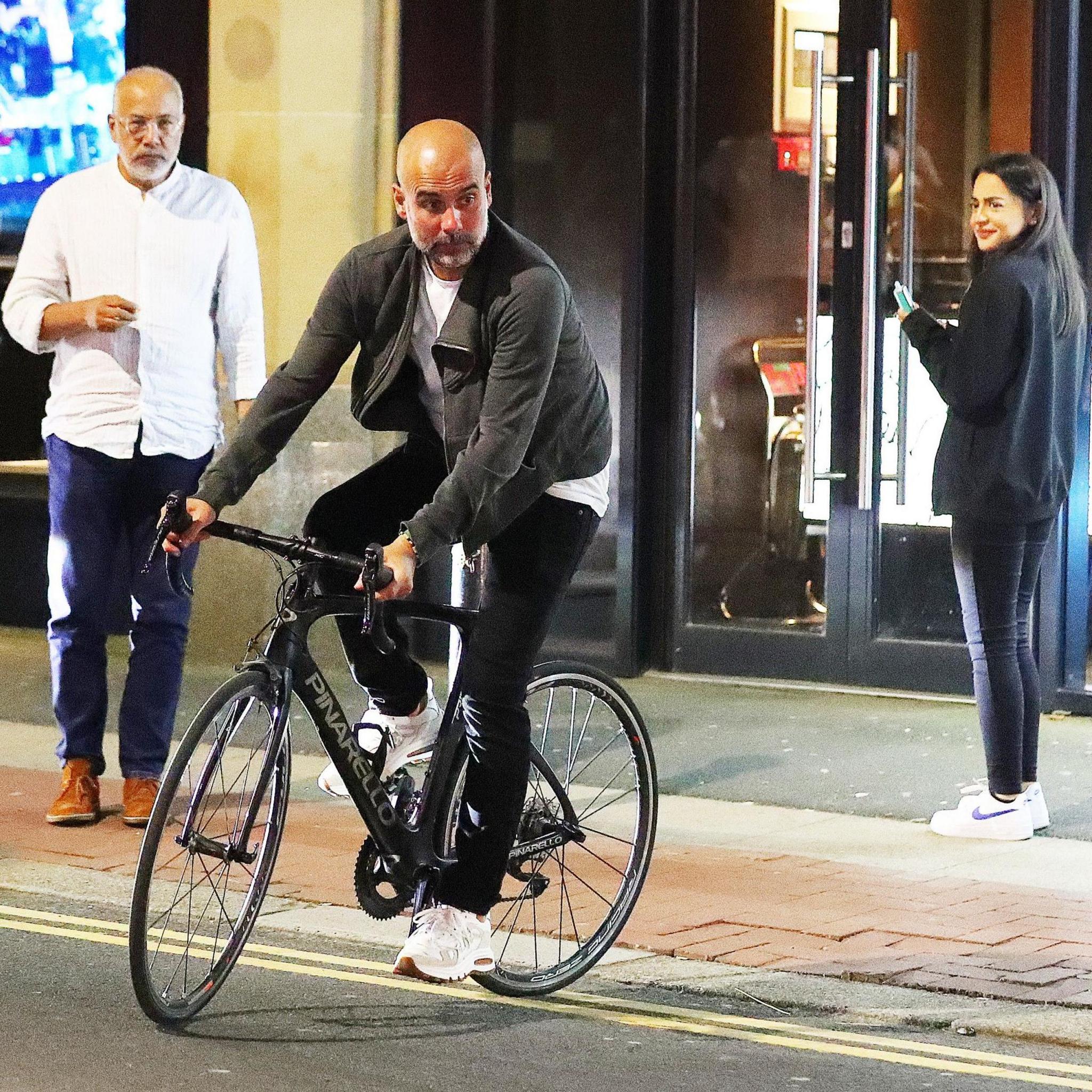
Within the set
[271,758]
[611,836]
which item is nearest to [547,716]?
[611,836]

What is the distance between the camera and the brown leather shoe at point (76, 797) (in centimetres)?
718

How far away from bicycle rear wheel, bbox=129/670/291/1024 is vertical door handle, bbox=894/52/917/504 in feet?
16.1

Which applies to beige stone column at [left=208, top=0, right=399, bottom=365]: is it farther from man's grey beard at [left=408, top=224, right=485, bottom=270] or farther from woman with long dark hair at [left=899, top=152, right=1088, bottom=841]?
man's grey beard at [left=408, top=224, right=485, bottom=270]

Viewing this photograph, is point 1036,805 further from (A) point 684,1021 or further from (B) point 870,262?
(B) point 870,262

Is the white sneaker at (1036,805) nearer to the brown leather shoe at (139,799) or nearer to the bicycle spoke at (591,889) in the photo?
the bicycle spoke at (591,889)

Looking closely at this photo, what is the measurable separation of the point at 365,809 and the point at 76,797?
2464 millimetres

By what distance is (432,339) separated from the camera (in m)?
4.96

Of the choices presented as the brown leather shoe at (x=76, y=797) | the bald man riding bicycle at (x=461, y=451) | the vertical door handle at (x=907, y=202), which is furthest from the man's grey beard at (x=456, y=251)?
the vertical door handle at (x=907, y=202)

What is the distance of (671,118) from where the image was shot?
1018cm

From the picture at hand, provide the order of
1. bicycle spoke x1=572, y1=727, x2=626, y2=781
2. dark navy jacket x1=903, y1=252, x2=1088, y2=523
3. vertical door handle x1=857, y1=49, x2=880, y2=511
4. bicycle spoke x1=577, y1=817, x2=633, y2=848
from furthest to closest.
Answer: vertical door handle x1=857, y1=49, x2=880, y2=511, dark navy jacket x1=903, y1=252, x2=1088, y2=523, bicycle spoke x1=577, y1=817, x2=633, y2=848, bicycle spoke x1=572, y1=727, x2=626, y2=781

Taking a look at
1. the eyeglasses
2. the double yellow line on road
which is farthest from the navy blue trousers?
the double yellow line on road

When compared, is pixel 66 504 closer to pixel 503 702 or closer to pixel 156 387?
pixel 156 387

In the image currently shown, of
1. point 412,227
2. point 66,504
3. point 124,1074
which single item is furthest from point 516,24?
point 124,1074

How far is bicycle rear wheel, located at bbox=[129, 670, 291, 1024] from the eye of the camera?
183 inches
